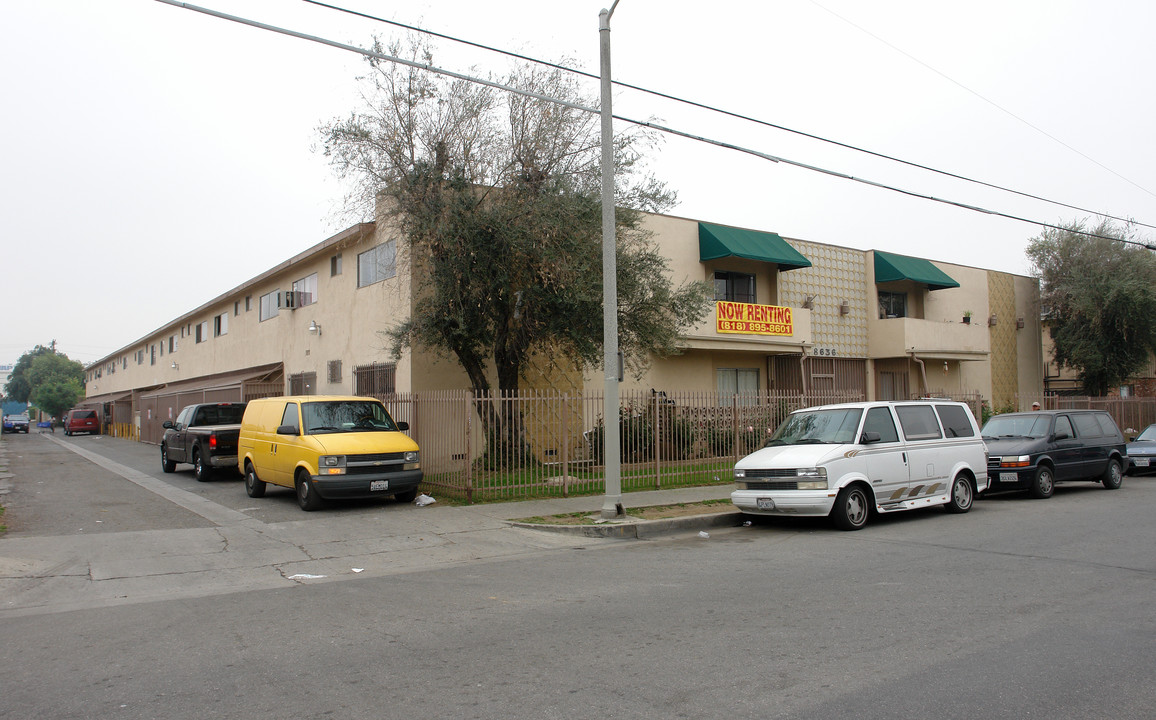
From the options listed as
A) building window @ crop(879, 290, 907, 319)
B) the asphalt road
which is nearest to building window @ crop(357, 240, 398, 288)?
the asphalt road

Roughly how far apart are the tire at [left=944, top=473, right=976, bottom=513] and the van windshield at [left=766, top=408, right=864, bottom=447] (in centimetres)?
239

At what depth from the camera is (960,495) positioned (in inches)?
493

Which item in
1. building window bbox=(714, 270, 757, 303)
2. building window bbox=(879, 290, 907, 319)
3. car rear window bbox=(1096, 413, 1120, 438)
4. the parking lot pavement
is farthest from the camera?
building window bbox=(879, 290, 907, 319)

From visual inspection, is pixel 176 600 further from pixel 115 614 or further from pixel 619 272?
pixel 619 272

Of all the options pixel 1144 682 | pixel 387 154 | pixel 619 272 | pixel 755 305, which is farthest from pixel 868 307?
pixel 1144 682

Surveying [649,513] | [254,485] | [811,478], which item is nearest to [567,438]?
[649,513]

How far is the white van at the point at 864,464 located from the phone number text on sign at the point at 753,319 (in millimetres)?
9670

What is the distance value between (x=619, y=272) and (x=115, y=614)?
36.3 ft

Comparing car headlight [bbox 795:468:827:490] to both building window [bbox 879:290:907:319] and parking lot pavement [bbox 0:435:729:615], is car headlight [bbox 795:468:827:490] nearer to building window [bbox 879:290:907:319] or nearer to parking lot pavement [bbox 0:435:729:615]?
parking lot pavement [bbox 0:435:729:615]

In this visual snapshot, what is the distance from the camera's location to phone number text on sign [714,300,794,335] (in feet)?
72.6

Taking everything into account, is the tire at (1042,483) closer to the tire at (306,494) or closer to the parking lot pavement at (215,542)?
the parking lot pavement at (215,542)

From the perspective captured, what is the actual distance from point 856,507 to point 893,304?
64.9 ft

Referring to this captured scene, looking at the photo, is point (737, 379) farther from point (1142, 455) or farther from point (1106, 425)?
point (1142, 455)

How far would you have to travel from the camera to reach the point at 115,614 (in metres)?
6.86
